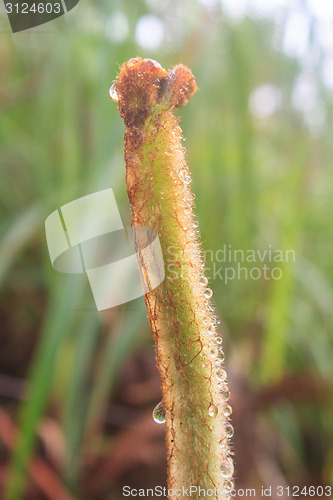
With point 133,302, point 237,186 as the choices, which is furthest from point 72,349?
point 237,186

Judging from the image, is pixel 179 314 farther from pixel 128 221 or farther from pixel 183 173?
pixel 128 221

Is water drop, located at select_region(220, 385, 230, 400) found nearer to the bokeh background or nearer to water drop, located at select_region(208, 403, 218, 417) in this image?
water drop, located at select_region(208, 403, 218, 417)

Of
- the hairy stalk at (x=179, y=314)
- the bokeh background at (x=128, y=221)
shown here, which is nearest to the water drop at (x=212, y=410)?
the hairy stalk at (x=179, y=314)

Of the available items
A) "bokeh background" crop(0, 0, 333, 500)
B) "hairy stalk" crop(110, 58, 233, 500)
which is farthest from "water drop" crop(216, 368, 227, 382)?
"bokeh background" crop(0, 0, 333, 500)

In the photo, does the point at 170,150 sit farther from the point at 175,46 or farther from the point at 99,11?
the point at 175,46

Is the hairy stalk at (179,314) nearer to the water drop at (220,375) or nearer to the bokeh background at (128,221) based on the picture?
the water drop at (220,375)
